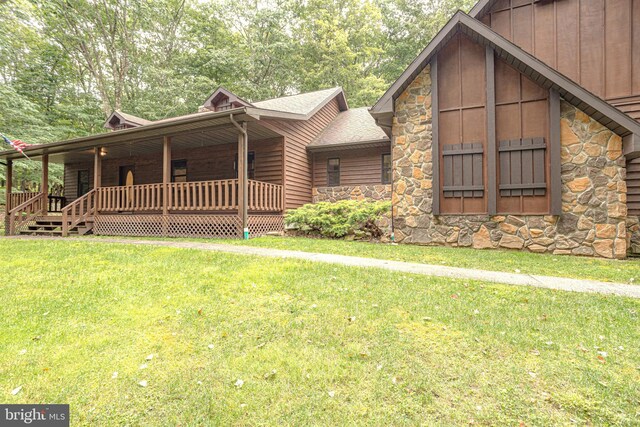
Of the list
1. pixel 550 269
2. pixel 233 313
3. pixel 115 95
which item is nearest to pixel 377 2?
pixel 115 95

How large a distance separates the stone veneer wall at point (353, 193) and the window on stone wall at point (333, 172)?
0.46 m

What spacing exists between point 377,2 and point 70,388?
1317 inches

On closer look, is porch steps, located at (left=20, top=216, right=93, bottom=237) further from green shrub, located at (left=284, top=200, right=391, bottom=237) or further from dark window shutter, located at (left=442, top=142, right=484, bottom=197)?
dark window shutter, located at (left=442, top=142, right=484, bottom=197)

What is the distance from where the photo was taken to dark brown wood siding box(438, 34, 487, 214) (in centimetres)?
795

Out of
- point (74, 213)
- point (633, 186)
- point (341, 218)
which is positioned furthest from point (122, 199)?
point (633, 186)

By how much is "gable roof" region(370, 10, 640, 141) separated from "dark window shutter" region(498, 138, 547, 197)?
3.63 ft

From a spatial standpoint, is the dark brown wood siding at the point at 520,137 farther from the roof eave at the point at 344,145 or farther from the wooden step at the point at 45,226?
the wooden step at the point at 45,226

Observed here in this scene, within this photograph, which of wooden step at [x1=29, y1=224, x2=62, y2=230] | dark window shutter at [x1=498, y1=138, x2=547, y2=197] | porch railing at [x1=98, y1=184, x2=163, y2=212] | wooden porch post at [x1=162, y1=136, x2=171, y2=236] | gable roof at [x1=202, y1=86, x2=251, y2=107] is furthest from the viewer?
gable roof at [x1=202, y1=86, x2=251, y2=107]

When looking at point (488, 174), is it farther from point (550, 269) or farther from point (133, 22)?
point (133, 22)

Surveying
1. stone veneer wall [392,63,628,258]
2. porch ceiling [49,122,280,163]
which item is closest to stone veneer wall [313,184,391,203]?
porch ceiling [49,122,280,163]

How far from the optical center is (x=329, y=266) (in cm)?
536

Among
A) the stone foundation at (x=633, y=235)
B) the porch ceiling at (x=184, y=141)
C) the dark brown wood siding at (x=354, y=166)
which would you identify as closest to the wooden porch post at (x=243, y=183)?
the porch ceiling at (x=184, y=141)

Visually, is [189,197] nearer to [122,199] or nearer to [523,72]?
[122,199]

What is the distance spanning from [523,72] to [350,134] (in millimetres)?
7108
